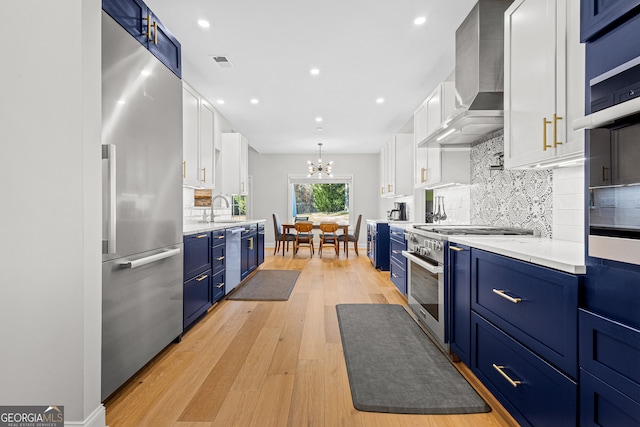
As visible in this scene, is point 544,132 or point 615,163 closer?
point 615,163

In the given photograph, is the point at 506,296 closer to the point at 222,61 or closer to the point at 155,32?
the point at 155,32

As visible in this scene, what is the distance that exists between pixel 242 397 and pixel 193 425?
28cm

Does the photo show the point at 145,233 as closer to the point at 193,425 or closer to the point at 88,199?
the point at 88,199

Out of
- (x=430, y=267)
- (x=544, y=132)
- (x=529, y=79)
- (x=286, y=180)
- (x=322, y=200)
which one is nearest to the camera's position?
(x=544, y=132)

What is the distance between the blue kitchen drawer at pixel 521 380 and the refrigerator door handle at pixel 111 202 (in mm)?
1908

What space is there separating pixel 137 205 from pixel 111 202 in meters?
0.31

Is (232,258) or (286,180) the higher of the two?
(286,180)

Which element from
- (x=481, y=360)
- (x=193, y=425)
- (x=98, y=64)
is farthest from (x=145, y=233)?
(x=481, y=360)

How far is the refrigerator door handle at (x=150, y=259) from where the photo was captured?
1644mm

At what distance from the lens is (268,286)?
4.18 m

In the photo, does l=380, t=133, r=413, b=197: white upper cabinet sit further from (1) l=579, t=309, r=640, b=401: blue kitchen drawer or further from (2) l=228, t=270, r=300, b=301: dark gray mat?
(1) l=579, t=309, r=640, b=401: blue kitchen drawer

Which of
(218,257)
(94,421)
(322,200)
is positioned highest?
(322,200)

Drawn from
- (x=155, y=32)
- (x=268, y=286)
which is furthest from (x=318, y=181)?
(x=155, y=32)

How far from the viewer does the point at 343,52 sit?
10.4 ft
